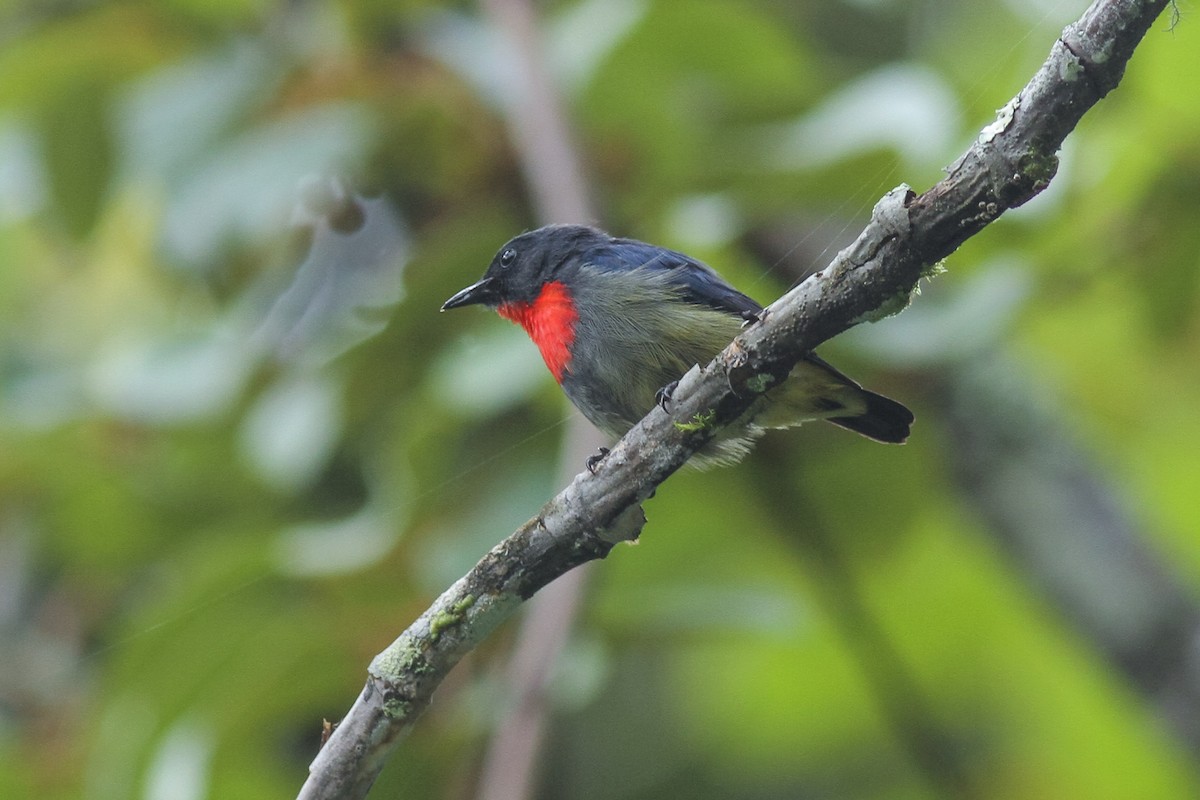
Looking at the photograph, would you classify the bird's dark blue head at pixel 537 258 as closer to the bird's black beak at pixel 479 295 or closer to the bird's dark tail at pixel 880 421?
the bird's black beak at pixel 479 295

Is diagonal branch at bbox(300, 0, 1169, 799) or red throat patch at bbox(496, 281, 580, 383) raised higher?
red throat patch at bbox(496, 281, 580, 383)

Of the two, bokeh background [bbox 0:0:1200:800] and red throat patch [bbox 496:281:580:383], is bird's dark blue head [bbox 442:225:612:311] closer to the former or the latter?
red throat patch [bbox 496:281:580:383]

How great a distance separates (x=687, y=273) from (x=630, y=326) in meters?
0.19

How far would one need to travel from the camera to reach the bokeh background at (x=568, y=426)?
11.3ft

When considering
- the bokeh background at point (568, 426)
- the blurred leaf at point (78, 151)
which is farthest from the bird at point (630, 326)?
the blurred leaf at point (78, 151)

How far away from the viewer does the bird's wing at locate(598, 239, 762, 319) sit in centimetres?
286

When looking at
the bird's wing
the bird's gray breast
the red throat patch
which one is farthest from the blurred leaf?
the bird's gray breast

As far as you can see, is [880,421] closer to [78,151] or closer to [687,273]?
[687,273]

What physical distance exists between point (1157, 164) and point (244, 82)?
2.79 m

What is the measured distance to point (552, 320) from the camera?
310 centimetres

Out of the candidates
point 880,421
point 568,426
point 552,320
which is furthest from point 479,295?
point 880,421

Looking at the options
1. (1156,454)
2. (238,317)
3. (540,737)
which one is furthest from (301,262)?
(1156,454)

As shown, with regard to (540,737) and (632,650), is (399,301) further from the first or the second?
(540,737)

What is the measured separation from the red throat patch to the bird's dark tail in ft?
2.05
